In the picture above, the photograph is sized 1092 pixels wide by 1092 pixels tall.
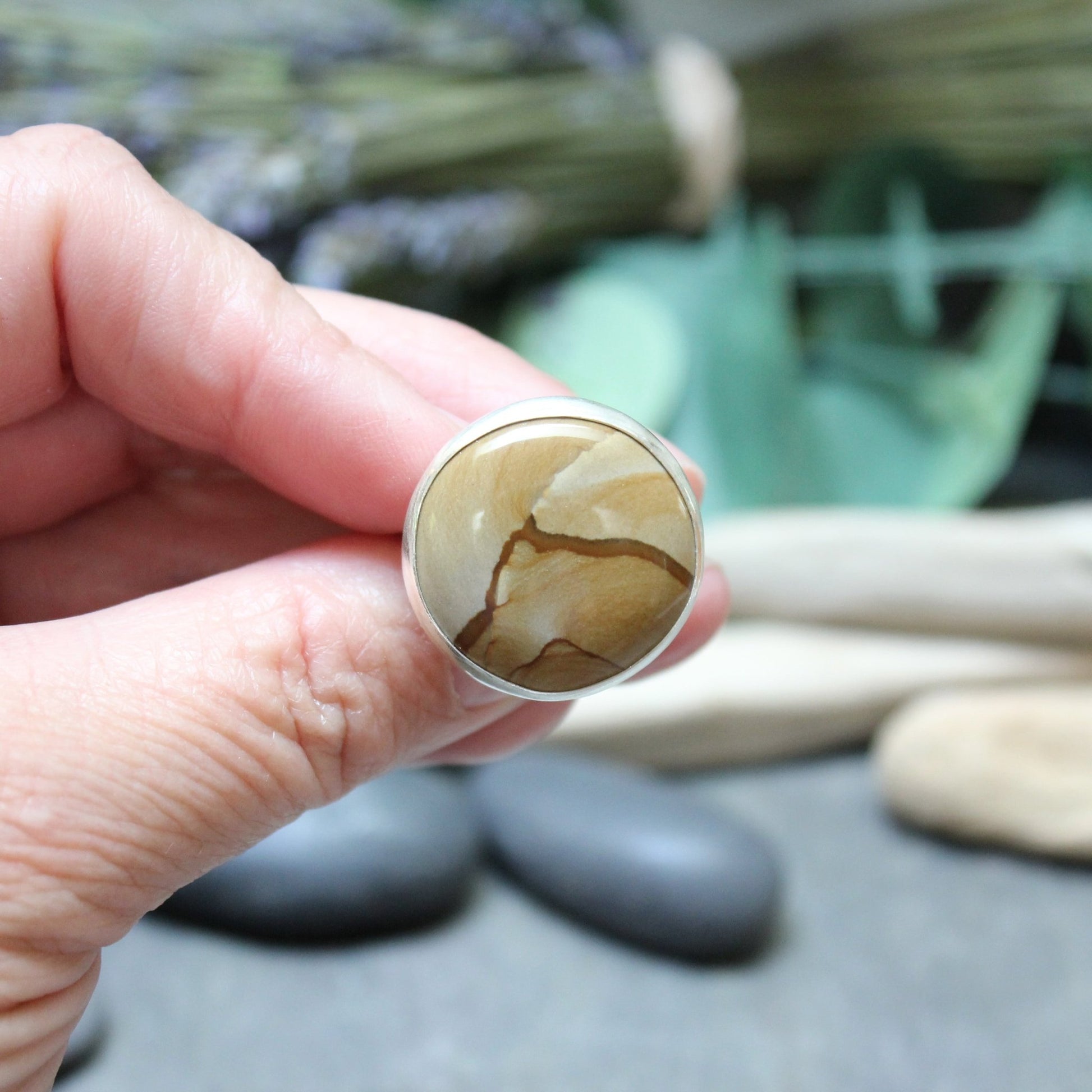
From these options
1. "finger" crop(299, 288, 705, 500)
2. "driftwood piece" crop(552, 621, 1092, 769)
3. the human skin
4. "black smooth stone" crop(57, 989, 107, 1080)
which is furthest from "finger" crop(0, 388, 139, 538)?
"driftwood piece" crop(552, 621, 1092, 769)

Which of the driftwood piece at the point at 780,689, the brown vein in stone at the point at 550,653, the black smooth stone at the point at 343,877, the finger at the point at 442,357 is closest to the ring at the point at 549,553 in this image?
the brown vein in stone at the point at 550,653

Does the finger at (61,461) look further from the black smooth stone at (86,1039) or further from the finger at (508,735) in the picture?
the black smooth stone at (86,1039)

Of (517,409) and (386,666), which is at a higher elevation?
(517,409)

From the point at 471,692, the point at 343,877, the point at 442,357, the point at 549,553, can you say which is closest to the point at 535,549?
the point at 549,553

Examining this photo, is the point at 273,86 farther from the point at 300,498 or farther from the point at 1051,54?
the point at 1051,54

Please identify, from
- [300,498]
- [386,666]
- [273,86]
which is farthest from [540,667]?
[273,86]

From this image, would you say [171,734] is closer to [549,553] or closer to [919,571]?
[549,553]
